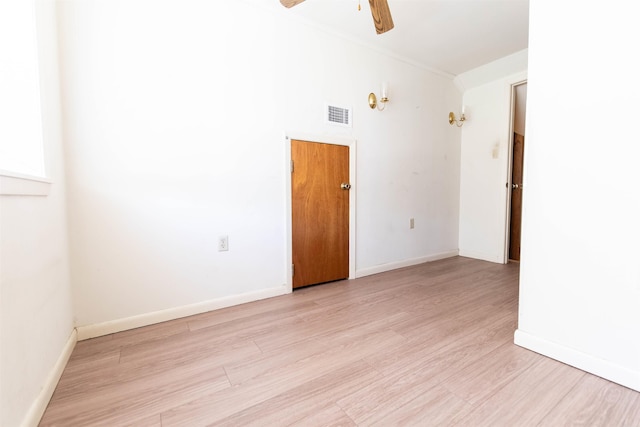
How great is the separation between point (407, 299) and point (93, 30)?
2709mm

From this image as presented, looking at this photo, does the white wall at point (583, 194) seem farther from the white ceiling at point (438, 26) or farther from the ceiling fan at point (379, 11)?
the white ceiling at point (438, 26)

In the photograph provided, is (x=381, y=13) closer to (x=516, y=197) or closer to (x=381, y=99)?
(x=381, y=99)

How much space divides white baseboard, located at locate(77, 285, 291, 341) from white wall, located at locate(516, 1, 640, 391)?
5.61ft

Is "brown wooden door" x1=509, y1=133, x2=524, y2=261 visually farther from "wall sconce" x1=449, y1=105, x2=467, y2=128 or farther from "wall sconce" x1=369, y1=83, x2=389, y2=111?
"wall sconce" x1=369, y1=83, x2=389, y2=111

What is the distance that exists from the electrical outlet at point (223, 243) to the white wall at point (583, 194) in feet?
6.14

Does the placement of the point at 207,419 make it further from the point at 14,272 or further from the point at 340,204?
the point at 340,204

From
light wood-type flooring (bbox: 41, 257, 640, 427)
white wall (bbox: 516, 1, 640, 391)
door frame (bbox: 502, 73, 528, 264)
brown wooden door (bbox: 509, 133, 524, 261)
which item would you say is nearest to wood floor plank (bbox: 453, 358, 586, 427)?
light wood-type flooring (bbox: 41, 257, 640, 427)

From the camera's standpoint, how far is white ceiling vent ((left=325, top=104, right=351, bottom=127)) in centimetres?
242

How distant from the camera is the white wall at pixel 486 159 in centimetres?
313

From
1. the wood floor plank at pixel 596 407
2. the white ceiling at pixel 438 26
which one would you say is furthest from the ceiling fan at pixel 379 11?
the wood floor plank at pixel 596 407

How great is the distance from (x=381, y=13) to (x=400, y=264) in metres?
2.33

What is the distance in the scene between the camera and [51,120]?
134 cm

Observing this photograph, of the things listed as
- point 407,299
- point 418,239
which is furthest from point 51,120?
point 418,239

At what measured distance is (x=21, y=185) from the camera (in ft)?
3.12
